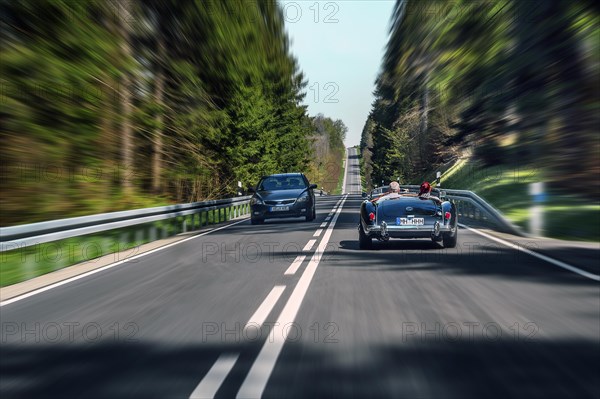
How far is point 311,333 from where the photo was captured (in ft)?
17.9

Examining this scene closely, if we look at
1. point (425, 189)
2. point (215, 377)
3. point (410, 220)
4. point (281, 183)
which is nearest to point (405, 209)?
point (410, 220)

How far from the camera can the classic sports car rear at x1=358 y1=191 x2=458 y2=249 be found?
11195 millimetres

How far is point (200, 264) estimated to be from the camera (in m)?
10.3

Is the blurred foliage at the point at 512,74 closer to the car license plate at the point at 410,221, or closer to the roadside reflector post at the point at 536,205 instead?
the roadside reflector post at the point at 536,205

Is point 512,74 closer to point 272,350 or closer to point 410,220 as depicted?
point 410,220

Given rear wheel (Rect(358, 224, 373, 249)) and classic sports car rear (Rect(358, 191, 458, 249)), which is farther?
rear wheel (Rect(358, 224, 373, 249))

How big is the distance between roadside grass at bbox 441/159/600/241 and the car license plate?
439 centimetres

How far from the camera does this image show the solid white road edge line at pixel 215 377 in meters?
3.92

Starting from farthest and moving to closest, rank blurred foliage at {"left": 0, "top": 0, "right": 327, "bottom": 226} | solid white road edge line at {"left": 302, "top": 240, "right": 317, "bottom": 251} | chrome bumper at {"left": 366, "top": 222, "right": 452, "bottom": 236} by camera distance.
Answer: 1. blurred foliage at {"left": 0, "top": 0, "right": 327, "bottom": 226}
2. solid white road edge line at {"left": 302, "top": 240, "right": 317, "bottom": 251}
3. chrome bumper at {"left": 366, "top": 222, "right": 452, "bottom": 236}

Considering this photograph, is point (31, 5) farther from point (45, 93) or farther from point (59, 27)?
point (45, 93)

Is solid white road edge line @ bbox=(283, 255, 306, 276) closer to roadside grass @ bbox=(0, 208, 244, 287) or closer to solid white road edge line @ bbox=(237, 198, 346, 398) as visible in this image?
solid white road edge line @ bbox=(237, 198, 346, 398)

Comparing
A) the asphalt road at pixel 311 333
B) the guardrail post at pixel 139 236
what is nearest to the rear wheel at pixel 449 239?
the asphalt road at pixel 311 333

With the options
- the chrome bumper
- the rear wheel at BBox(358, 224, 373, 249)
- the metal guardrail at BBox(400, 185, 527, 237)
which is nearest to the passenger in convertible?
the chrome bumper

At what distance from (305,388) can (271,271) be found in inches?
214
